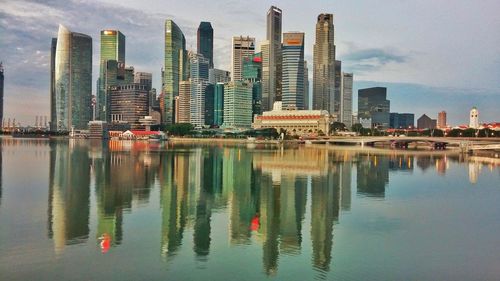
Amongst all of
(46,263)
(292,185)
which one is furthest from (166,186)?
(46,263)

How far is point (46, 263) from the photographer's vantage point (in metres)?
16.3

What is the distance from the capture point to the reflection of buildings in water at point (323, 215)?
731 inches

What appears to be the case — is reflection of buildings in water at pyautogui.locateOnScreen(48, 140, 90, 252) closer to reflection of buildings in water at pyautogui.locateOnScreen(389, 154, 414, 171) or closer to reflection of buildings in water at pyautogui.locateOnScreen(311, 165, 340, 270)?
reflection of buildings in water at pyautogui.locateOnScreen(311, 165, 340, 270)

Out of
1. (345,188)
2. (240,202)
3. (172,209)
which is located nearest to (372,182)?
(345,188)

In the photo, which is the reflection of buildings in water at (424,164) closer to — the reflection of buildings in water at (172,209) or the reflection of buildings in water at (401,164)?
the reflection of buildings in water at (401,164)

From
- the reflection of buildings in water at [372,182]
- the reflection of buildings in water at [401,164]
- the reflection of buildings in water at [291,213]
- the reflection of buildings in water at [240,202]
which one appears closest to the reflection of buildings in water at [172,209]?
the reflection of buildings in water at [240,202]

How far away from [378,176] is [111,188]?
28609mm

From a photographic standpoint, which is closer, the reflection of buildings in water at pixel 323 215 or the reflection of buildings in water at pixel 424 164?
the reflection of buildings in water at pixel 323 215

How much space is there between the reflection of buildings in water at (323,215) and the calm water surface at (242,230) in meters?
0.08

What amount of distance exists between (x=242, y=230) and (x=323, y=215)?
6333 mm

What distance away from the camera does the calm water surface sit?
16.5 meters

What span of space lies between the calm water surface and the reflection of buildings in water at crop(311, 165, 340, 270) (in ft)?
0.26

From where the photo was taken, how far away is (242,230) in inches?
889

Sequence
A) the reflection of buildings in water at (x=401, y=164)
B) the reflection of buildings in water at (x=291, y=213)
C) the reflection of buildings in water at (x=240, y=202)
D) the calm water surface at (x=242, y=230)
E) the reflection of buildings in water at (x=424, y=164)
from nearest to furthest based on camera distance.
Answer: the calm water surface at (x=242, y=230) → the reflection of buildings in water at (x=291, y=213) → the reflection of buildings in water at (x=240, y=202) → the reflection of buildings in water at (x=401, y=164) → the reflection of buildings in water at (x=424, y=164)
